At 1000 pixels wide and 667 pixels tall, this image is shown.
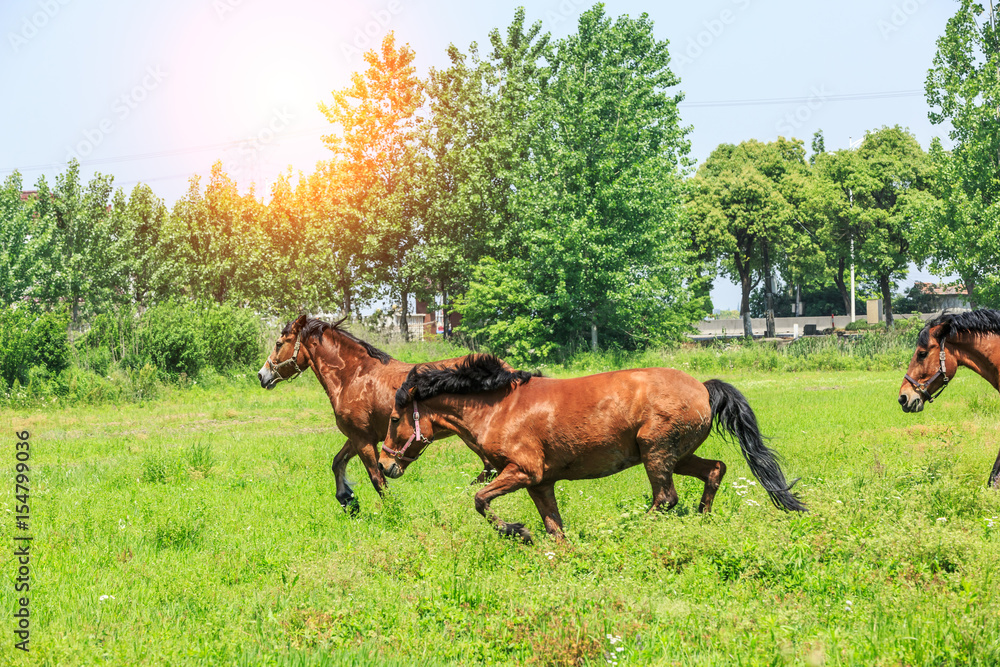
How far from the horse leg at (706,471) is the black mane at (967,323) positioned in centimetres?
315

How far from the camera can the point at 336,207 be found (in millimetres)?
38031

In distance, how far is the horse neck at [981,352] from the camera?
9047mm

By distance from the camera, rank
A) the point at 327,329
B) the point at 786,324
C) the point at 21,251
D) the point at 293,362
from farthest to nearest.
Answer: the point at 786,324 → the point at 21,251 → the point at 293,362 → the point at 327,329

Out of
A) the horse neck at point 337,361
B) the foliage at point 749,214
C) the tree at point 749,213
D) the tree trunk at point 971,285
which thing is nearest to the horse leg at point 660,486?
the horse neck at point 337,361

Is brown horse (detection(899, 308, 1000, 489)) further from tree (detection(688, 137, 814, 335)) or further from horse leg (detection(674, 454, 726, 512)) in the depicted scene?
tree (detection(688, 137, 814, 335))

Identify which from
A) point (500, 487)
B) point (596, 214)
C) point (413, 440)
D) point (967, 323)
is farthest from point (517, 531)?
point (596, 214)

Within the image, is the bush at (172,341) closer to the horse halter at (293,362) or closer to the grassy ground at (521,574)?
the grassy ground at (521,574)

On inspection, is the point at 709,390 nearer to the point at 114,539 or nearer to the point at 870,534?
the point at 870,534

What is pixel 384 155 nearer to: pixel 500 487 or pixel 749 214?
pixel 749 214

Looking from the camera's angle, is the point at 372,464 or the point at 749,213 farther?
the point at 749,213

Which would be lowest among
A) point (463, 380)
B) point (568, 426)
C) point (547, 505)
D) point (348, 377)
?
point (547, 505)

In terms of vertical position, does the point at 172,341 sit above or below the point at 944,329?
below

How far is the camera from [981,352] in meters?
9.10

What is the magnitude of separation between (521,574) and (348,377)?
432 centimetres
